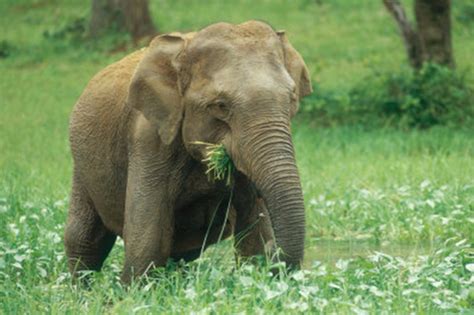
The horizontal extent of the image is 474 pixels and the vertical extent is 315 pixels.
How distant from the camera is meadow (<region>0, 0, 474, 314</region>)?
7285 mm

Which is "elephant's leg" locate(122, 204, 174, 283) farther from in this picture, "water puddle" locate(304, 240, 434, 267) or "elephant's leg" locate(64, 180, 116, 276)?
"water puddle" locate(304, 240, 434, 267)

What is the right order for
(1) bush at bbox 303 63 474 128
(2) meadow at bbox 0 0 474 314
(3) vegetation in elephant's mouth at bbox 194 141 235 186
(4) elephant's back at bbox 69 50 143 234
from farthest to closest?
1. (1) bush at bbox 303 63 474 128
2. (4) elephant's back at bbox 69 50 143 234
3. (3) vegetation in elephant's mouth at bbox 194 141 235 186
4. (2) meadow at bbox 0 0 474 314

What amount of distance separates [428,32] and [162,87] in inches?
430

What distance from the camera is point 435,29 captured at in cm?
1869

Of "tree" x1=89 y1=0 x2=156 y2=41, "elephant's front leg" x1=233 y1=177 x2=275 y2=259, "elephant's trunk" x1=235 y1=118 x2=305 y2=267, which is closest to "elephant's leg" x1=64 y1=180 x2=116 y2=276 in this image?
"elephant's front leg" x1=233 y1=177 x2=275 y2=259

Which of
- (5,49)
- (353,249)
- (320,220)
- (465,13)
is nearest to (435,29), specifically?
(320,220)

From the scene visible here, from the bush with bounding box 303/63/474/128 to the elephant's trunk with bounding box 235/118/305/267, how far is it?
9987mm

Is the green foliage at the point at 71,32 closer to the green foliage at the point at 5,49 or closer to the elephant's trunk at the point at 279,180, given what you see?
the green foliage at the point at 5,49

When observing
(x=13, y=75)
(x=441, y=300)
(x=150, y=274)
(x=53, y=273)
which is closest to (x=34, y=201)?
(x=53, y=273)

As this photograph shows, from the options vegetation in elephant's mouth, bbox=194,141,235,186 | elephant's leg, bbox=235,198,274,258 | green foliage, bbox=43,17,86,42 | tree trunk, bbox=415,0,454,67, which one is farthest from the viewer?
green foliage, bbox=43,17,86,42

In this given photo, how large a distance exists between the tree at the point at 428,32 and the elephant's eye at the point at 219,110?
11.0 meters

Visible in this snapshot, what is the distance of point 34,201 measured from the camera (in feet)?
38.3

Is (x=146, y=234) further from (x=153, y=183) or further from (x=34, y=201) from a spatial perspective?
(x=34, y=201)

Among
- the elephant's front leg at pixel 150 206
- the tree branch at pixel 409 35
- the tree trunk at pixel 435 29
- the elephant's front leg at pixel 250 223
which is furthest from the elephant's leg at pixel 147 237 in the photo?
the tree branch at pixel 409 35
